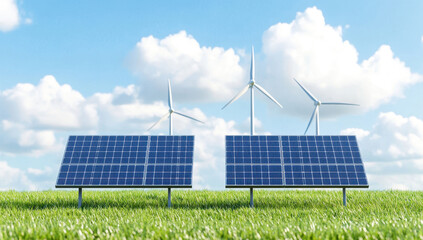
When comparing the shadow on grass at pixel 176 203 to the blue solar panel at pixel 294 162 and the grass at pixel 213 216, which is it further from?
the blue solar panel at pixel 294 162

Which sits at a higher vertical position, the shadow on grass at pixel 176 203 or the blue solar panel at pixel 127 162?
the blue solar panel at pixel 127 162

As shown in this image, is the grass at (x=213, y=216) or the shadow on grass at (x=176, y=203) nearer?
the grass at (x=213, y=216)

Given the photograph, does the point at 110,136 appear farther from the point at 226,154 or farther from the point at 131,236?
the point at 131,236

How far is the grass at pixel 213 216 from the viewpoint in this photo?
1084 centimetres

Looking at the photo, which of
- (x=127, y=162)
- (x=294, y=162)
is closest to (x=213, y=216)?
(x=294, y=162)

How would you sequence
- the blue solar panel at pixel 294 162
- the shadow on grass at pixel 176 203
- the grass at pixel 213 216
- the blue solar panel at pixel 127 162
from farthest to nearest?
the shadow on grass at pixel 176 203, the blue solar panel at pixel 127 162, the blue solar panel at pixel 294 162, the grass at pixel 213 216

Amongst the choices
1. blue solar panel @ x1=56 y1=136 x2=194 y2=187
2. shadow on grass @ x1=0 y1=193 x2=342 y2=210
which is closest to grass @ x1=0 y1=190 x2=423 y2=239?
shadow on grass @ x1=0 y1=193 x2=342 y2=210

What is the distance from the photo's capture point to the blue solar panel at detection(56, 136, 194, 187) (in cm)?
1877

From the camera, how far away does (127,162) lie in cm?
1972

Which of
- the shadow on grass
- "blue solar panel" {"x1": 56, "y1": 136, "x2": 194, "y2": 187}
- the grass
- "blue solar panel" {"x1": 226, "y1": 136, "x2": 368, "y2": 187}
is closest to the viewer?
the grass

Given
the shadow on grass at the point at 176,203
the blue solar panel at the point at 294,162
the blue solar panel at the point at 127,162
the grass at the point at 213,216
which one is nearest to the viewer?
the grass at the point at 213,216

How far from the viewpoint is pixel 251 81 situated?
29859 millimetres

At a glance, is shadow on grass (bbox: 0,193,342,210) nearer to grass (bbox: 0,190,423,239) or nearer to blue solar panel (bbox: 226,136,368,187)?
grass (bbox: 0,190,423,239)

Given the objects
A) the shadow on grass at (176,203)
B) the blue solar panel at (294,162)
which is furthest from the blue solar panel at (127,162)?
the blue solar panel at (294,162)
